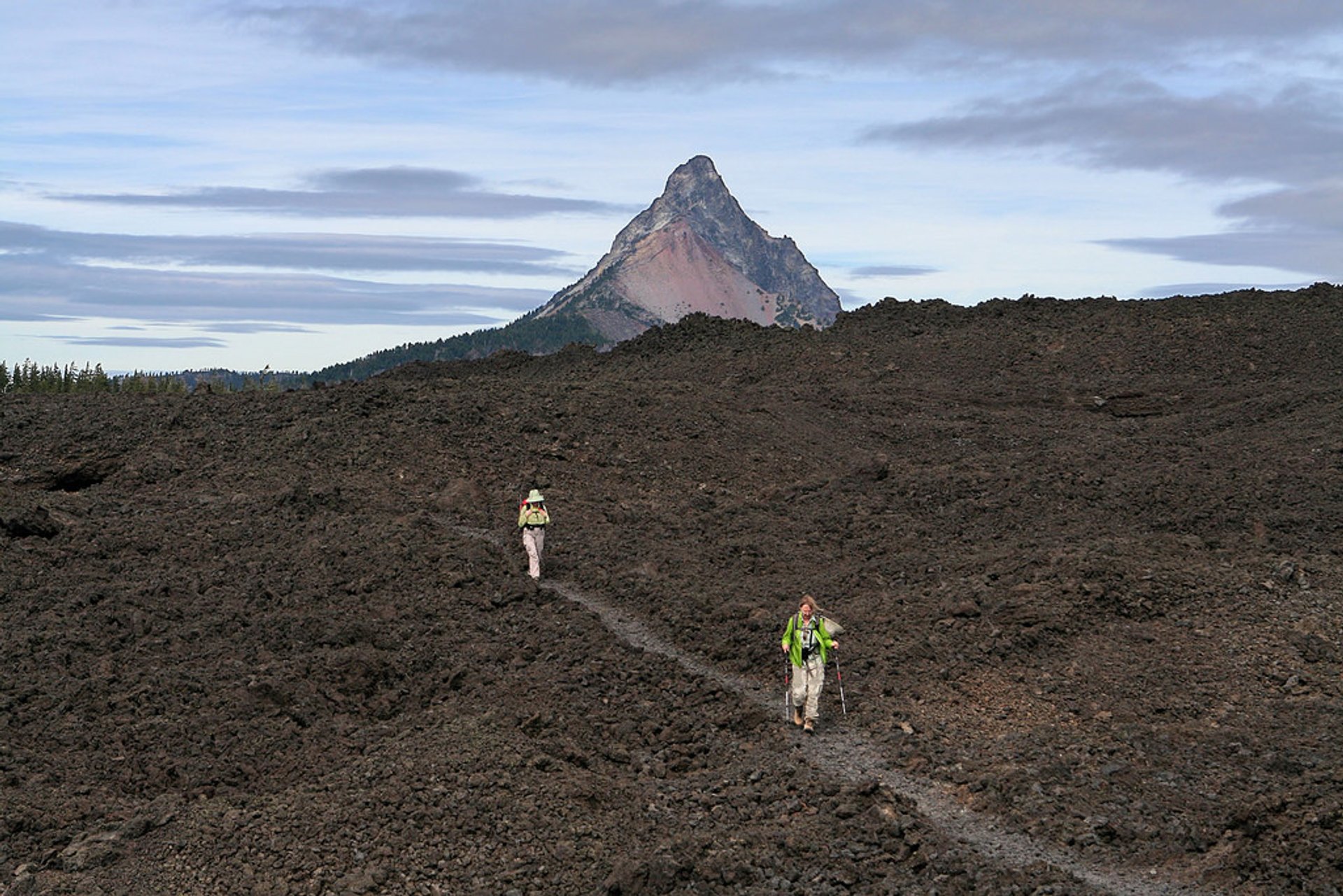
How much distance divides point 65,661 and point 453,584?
5419 millimetres

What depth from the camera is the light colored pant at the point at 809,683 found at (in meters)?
13.8

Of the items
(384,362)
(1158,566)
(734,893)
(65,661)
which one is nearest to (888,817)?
(734,893)

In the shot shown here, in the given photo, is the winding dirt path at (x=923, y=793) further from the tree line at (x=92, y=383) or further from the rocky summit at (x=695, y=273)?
the rocky summit at (x=695, y=273)

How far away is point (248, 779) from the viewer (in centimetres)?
1282

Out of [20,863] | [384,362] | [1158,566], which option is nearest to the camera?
[20,863]

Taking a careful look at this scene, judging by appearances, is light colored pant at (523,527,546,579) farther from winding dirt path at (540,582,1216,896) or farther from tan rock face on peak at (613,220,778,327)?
tan rock face on peak at (613,220,778,327)

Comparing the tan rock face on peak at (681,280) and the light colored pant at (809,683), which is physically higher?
the tan rock face on peak at (681,280)

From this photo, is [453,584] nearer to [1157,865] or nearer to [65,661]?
[65,661]

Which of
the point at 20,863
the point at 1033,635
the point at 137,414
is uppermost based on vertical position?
the point at 137,414

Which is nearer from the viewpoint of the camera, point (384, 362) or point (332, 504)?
point (332, 504)

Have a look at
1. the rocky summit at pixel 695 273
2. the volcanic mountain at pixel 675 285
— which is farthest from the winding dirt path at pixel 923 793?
the rocky summit at pixel 695 273

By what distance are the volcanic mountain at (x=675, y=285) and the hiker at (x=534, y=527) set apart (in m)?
76.2

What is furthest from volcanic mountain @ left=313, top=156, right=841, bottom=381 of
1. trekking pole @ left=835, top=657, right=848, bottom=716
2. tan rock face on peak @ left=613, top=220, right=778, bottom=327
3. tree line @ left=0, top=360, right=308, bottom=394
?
trekking pole @ left=835, top=657, right=848, bottom=716

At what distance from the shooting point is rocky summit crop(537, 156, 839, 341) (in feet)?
369
